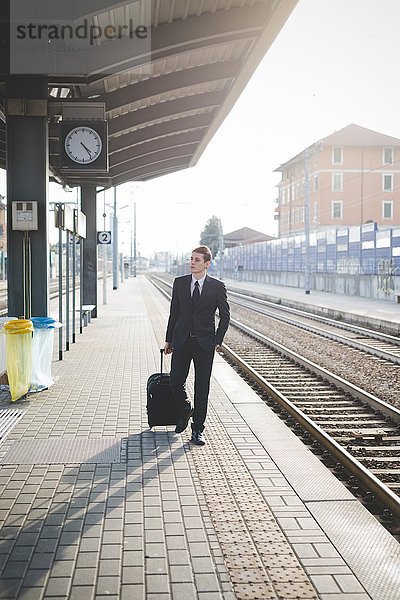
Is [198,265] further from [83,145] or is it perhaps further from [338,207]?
[338,207]

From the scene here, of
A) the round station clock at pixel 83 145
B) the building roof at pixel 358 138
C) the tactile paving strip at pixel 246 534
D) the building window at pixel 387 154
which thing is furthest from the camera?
the building window at pixel 387 154

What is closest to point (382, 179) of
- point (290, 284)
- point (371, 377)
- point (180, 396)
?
point (290, 284)

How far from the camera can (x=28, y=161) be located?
10031 millimetres

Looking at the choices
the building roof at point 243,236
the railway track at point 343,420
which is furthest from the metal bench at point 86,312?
the building roof at point 243,236

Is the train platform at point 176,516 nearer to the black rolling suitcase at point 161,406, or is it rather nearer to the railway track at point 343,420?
the black rolling suitcase at point 161,406

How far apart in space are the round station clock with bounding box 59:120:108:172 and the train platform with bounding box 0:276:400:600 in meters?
4.04

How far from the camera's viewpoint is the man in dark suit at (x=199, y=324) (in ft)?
21.9

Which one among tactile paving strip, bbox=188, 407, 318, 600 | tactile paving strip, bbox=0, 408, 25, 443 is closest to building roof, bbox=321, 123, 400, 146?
tactile paving strip, bbox=0, 408, 25, 443

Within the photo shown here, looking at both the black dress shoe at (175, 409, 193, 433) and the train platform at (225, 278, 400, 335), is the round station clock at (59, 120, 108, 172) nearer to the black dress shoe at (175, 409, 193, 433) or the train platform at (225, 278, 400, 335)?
the black dress shoe at (175, 409, 193, 433)

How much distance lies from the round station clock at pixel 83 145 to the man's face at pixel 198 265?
173 inches

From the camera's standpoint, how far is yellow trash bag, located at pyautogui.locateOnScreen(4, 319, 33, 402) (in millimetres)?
8406

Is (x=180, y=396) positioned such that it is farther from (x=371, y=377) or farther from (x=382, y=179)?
(x=382, y=179)

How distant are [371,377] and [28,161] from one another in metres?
6.09

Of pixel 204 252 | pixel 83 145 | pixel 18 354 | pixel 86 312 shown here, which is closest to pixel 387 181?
pixel 86 312
